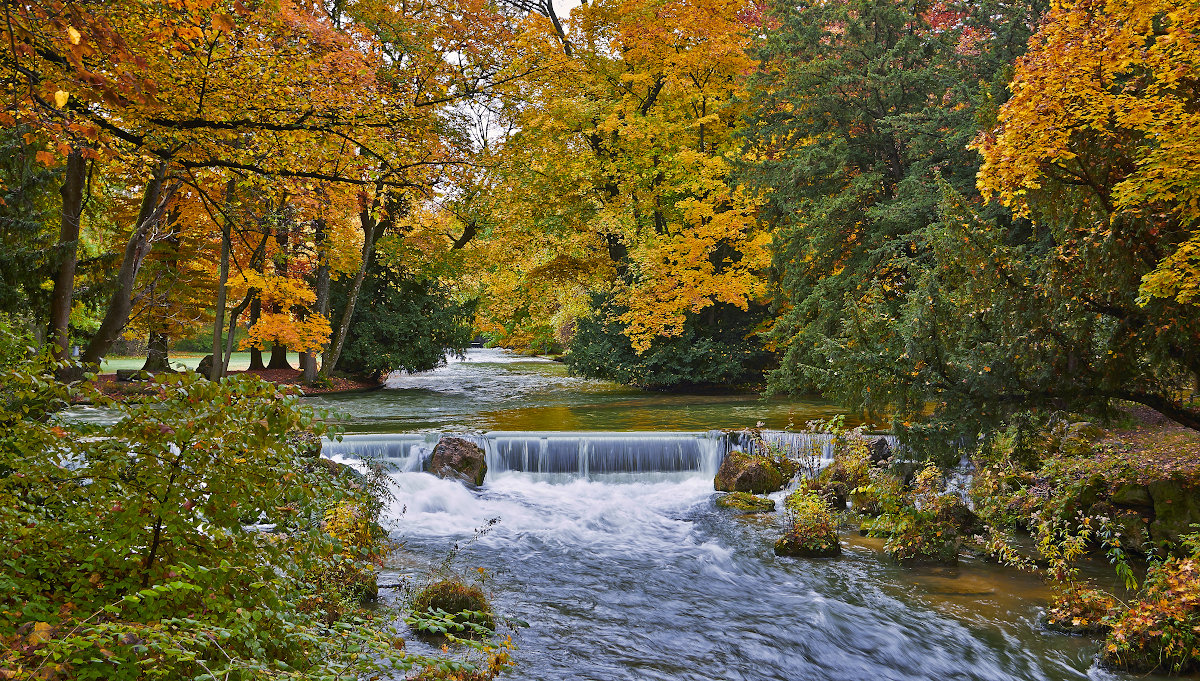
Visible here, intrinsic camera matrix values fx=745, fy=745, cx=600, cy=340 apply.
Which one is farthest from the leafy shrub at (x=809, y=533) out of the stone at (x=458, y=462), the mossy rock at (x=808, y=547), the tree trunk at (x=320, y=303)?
the tree trunk at (x=320, y=303)

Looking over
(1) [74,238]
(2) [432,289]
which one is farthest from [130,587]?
(2) [432,289]

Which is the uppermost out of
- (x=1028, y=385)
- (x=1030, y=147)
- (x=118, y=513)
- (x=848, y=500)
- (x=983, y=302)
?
(x=1030, y=147)

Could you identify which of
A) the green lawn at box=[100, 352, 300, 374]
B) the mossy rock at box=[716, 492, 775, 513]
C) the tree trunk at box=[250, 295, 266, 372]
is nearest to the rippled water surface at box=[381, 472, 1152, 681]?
the mossy rock at box=[716, 492, 775, 513]

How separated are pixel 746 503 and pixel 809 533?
228cm

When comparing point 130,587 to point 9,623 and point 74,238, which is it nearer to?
point 9,623

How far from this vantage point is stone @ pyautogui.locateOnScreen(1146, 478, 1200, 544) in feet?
25.8

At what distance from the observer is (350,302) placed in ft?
75.0

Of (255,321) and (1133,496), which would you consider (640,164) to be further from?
(1133,496)

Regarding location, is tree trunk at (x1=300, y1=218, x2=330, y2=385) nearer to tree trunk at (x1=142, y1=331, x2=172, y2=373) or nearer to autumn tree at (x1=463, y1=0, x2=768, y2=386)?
tree trunk at (x1=142, y1=331, x2=172, y2=373)

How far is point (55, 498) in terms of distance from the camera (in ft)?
12.4

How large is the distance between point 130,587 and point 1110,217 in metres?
8.57

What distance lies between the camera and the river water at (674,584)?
6.39 meters

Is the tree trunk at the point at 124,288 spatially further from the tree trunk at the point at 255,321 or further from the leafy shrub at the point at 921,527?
the leafy shrub at the point at 921,527

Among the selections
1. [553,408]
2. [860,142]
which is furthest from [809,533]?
[553,408]
